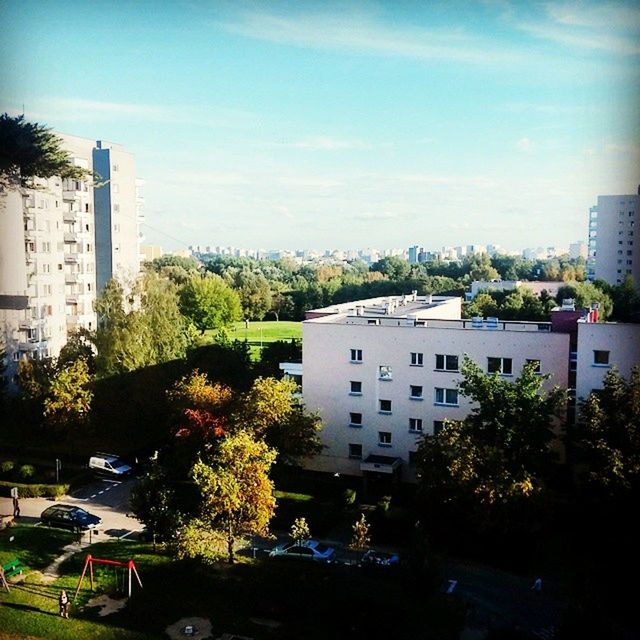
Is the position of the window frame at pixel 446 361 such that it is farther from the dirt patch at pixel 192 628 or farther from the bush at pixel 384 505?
the dirt patch at pixel 192 628

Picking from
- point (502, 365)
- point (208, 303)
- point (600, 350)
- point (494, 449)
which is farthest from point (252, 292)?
point (494, 449)

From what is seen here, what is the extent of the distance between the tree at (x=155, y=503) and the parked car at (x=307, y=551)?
752 mm

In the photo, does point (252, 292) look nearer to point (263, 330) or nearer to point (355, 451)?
point (263, 330)

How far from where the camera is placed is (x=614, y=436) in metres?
4.44

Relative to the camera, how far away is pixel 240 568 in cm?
430

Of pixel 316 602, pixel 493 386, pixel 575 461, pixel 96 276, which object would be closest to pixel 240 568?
pixel 316 602

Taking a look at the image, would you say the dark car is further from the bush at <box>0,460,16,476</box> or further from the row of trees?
the bush at <box>0,460,16,476</box>

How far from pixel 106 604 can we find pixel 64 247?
136 inches

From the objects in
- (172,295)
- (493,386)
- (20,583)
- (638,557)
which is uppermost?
(172,295)

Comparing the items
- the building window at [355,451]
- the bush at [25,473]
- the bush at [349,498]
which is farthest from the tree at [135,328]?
the bush at [349,498]

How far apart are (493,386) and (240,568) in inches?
81.3

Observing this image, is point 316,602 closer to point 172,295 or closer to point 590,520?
point 590,520

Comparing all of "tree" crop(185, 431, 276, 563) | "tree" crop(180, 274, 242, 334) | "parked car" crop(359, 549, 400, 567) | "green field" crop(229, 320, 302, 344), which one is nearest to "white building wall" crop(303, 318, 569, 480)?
"parked car" crop(359, 549, 400, 567)

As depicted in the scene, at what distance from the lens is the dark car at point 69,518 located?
16.7ft
